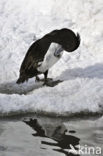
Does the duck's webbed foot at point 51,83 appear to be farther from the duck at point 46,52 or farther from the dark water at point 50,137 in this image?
the dark water at point 50,137

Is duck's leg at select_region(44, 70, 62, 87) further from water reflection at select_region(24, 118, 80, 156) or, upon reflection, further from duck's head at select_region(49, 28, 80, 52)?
water reflection at select_region(24, 118, 80, 156)

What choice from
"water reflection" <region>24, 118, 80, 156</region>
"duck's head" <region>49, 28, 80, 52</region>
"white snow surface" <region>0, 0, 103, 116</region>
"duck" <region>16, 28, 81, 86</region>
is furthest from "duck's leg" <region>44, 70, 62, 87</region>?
"water reflection" <region>24, 118, 80, 156</region>

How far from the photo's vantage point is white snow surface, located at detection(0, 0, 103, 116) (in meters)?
10.9

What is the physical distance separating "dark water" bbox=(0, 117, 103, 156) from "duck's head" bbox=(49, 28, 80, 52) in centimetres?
273

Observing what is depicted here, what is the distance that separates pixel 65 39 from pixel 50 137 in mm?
4154

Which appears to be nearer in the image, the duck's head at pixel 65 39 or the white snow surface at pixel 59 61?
the white snow surface at pixel 59 61

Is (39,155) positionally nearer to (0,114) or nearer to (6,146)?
(6,146)

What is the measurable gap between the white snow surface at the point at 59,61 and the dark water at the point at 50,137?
0.62 m

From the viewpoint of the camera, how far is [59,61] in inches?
552

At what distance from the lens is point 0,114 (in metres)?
10.6

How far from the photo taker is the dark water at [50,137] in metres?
8.18

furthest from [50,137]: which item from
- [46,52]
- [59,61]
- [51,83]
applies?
[59,61]

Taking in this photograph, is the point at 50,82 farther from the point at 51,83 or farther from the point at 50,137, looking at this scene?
the point at 50,137

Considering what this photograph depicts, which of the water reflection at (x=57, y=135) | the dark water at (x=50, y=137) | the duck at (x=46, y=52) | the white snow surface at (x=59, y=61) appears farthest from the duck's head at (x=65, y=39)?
the water reflection at (x=57, y=135)
